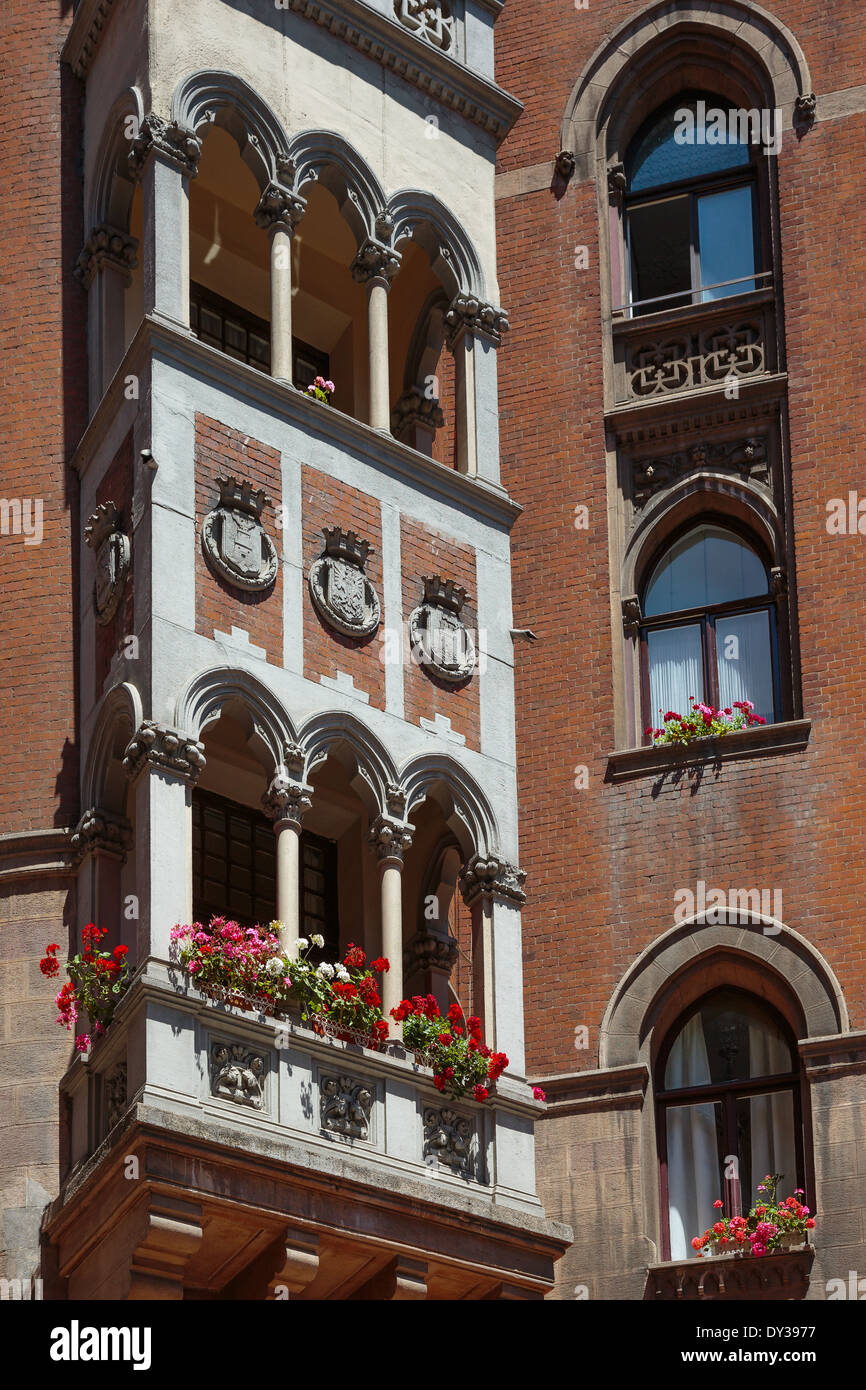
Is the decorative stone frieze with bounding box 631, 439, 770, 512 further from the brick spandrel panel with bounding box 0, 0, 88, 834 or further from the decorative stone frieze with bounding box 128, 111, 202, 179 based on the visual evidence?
the decorative stone frieze with bounding box 128, 111, 202, 179

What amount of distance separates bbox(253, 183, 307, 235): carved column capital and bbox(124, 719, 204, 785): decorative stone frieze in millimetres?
5029

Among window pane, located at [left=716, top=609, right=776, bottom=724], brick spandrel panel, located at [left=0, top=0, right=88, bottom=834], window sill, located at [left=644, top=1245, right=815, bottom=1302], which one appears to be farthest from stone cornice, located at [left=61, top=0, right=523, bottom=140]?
window sill, located at [left=644, top=1245, right=815, bottom=1302]

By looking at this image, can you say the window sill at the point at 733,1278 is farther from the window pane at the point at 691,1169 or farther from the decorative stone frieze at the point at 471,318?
the decorative stone frieze at the point at 471,318

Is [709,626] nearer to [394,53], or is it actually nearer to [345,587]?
[345,587]

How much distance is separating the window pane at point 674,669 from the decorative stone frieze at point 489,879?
3420 mm

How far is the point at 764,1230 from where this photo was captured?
25062 mm

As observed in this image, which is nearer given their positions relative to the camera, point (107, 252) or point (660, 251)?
point (107, 252)

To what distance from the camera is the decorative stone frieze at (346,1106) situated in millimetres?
22953

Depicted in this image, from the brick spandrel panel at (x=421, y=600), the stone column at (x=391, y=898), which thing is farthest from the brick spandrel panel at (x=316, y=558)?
the stone column at (x=391, y=898)

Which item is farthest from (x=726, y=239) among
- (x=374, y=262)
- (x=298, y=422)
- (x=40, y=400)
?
(x=40, y=400)

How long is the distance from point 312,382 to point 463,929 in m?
5.37

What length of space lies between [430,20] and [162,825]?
921 cm

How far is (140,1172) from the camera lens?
2138cm

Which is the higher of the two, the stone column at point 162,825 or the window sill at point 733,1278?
the stone column at point 162,825
